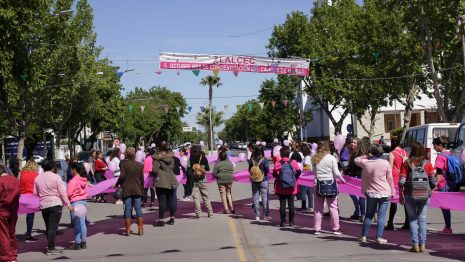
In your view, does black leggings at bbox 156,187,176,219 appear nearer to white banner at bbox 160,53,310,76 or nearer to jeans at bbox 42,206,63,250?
jeans at bbox 42,206,63,250

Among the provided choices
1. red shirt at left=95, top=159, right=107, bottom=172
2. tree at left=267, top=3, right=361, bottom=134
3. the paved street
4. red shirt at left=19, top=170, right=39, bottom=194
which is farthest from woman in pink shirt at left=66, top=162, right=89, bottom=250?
tree at left=267, top=3, right=361, bottom=134

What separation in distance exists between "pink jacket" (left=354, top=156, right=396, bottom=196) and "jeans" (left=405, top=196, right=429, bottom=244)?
27.1 inches

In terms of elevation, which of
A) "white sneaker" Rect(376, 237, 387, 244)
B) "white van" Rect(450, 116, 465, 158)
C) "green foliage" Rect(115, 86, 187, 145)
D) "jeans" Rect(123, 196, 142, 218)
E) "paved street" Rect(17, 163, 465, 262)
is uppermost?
"green foliage" Rect(115, 86, 187, 145)

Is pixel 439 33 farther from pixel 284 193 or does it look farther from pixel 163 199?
pixel 163 199

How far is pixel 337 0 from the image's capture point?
51656 millimetres

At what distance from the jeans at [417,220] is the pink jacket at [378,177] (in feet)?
2.26

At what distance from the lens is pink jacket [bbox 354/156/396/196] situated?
32.9 ft

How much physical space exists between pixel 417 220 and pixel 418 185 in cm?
54

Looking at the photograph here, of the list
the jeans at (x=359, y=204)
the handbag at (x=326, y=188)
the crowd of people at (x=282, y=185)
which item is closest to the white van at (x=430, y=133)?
the crowd of people at (x=282, y=185)

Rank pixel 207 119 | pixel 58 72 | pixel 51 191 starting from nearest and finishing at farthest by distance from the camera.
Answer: pixel 51 191 → pixel 58 72 → pixel 207 119

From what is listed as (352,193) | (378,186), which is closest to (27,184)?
(352,193)

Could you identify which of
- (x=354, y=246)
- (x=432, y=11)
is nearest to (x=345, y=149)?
(x=354, y=246)

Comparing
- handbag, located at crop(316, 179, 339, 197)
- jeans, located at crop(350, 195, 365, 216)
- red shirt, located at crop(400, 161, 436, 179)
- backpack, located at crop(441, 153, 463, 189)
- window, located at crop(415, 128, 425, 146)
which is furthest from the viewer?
window, located at crop(415, 128, 425, 146)

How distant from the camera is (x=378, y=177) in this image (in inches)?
395
